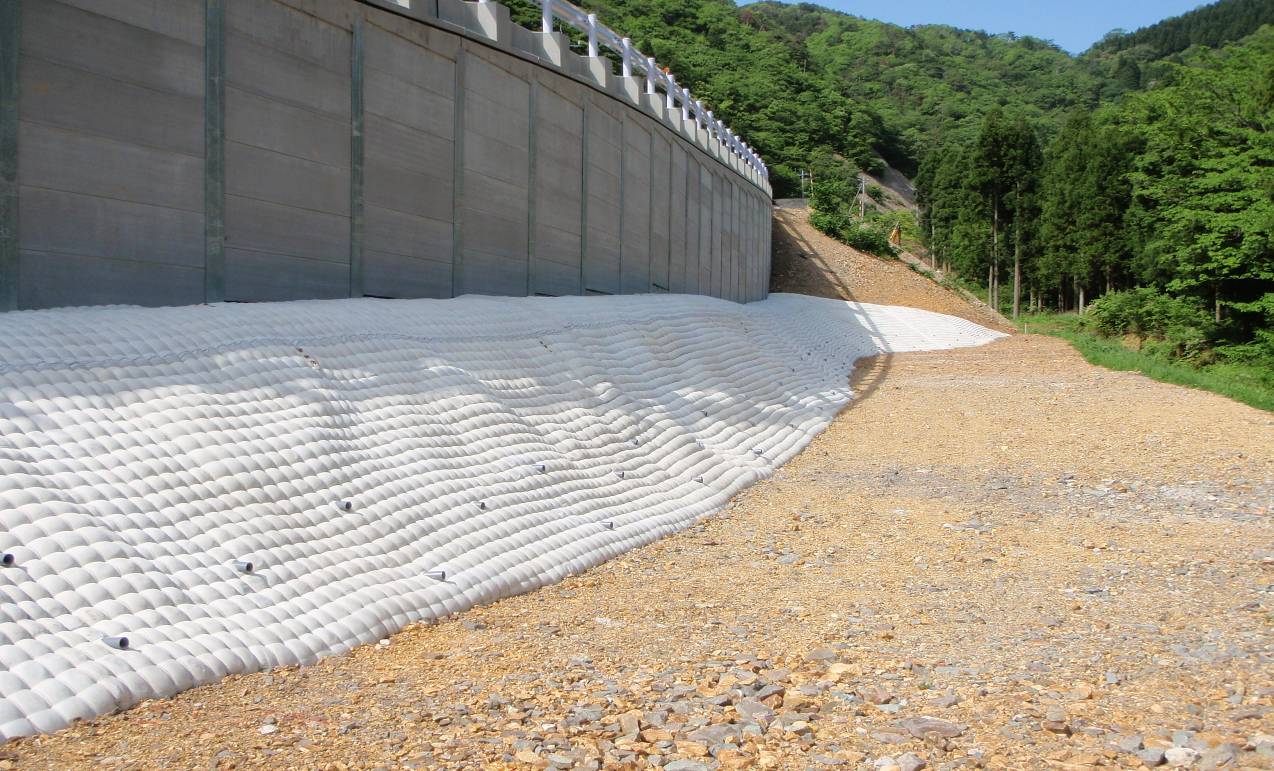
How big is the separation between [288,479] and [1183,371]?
20.8 m

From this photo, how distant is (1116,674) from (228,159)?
25.8 feet

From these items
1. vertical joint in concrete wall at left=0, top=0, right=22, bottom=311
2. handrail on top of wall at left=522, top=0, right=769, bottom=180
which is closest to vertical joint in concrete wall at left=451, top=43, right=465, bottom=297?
handrail on top of wall at left=522, top=0, right=769, bottom=180

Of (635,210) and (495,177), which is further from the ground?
(635,210)

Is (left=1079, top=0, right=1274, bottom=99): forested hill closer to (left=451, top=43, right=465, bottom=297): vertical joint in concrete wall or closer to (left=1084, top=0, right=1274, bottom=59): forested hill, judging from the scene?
(left=1084, top=0, right=1274, bottom=59): forested hill

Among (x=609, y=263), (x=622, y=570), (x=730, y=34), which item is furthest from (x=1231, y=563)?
(x=730, y=34)

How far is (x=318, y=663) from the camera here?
5.26m

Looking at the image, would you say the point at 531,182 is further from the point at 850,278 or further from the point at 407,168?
the point at 850,278

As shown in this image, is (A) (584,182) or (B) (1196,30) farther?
(B) (1196,30)

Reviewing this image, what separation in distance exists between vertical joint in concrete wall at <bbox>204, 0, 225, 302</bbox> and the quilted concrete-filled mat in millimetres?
1037

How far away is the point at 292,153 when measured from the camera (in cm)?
979

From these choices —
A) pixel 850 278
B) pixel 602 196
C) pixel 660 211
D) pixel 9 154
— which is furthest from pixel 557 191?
pixel 850 278

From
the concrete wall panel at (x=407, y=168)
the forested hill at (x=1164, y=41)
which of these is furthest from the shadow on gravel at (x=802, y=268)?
the forested hill at (x=1164, y=41)

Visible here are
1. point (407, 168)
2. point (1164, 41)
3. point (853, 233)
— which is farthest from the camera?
point (1164, 41)

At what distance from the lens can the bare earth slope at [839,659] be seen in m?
4.34
